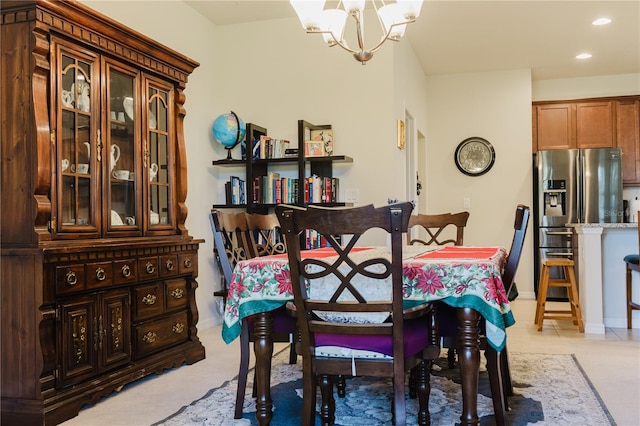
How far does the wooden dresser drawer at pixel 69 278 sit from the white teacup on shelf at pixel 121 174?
2.03ft

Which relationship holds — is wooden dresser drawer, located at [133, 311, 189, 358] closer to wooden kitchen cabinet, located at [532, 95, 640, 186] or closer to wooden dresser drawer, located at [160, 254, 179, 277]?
wooden dresser drawer, located at [160, 254, 179, 277]

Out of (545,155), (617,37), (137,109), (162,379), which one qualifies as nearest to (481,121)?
(545,155)

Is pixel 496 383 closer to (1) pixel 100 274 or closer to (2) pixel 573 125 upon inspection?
(1) pixel 100 274

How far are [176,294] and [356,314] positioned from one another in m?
1.83

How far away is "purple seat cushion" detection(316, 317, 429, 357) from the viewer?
172 cm

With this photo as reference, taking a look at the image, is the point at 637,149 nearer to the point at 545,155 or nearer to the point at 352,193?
the point at 545,155

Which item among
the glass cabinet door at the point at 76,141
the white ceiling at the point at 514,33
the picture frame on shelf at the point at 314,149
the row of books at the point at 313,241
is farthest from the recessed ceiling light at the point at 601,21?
the glass cabinet door at the point at 76,141

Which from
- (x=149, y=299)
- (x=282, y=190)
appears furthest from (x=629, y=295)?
(x=149, y=299)

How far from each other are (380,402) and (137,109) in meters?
2.17

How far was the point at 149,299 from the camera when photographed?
3.09m

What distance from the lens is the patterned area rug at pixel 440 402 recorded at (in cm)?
231

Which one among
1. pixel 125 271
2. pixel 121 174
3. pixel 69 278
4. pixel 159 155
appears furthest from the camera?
pixel 159 155

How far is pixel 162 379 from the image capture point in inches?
120

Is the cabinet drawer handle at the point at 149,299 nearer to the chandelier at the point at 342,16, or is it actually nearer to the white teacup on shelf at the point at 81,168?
the white teacup on shelf at the point at 81,168
